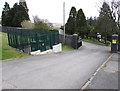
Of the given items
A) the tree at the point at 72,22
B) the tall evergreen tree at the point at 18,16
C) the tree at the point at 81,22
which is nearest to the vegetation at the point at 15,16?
the tall evergreen tree at the point at 18,16

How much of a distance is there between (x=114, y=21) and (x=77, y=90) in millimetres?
19649

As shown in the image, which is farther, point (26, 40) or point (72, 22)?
point (72, 22)

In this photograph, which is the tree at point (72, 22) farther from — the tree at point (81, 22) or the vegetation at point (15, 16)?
the vegetation at point (15, 16)

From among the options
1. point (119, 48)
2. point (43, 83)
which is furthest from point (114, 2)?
point (43, 83)

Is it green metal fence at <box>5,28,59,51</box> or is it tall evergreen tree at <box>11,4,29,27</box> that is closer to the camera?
green metal fence at <box>5,28,59,51</box>

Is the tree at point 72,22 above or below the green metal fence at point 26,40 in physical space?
above

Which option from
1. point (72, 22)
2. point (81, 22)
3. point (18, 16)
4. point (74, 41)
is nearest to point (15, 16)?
point (18, 16)

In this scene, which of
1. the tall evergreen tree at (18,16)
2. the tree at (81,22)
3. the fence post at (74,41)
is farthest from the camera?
the tree at (81,22)

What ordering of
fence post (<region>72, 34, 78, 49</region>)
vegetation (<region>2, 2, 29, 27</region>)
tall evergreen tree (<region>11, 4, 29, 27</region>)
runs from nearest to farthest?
1. fence post (<region>72, 34, 78, 49</region>)
2. tall evergreen tree (<region>11, 4, 29, 27</region>)
3. vegetation (<region>2, 2, 29, 27</region>)

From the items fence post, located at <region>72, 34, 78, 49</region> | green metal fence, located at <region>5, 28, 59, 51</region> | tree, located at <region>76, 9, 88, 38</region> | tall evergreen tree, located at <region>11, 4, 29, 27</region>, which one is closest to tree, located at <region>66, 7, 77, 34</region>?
tree, located at <region>76, 9, 88, 38</region>

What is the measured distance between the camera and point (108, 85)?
5109mm

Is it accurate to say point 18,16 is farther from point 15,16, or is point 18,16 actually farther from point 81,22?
A: point 81,22

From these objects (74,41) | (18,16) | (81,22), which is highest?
(18,16)

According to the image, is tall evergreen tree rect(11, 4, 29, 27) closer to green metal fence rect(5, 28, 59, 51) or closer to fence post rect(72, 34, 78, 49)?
fence post rect(72, 34, 78, 49)
